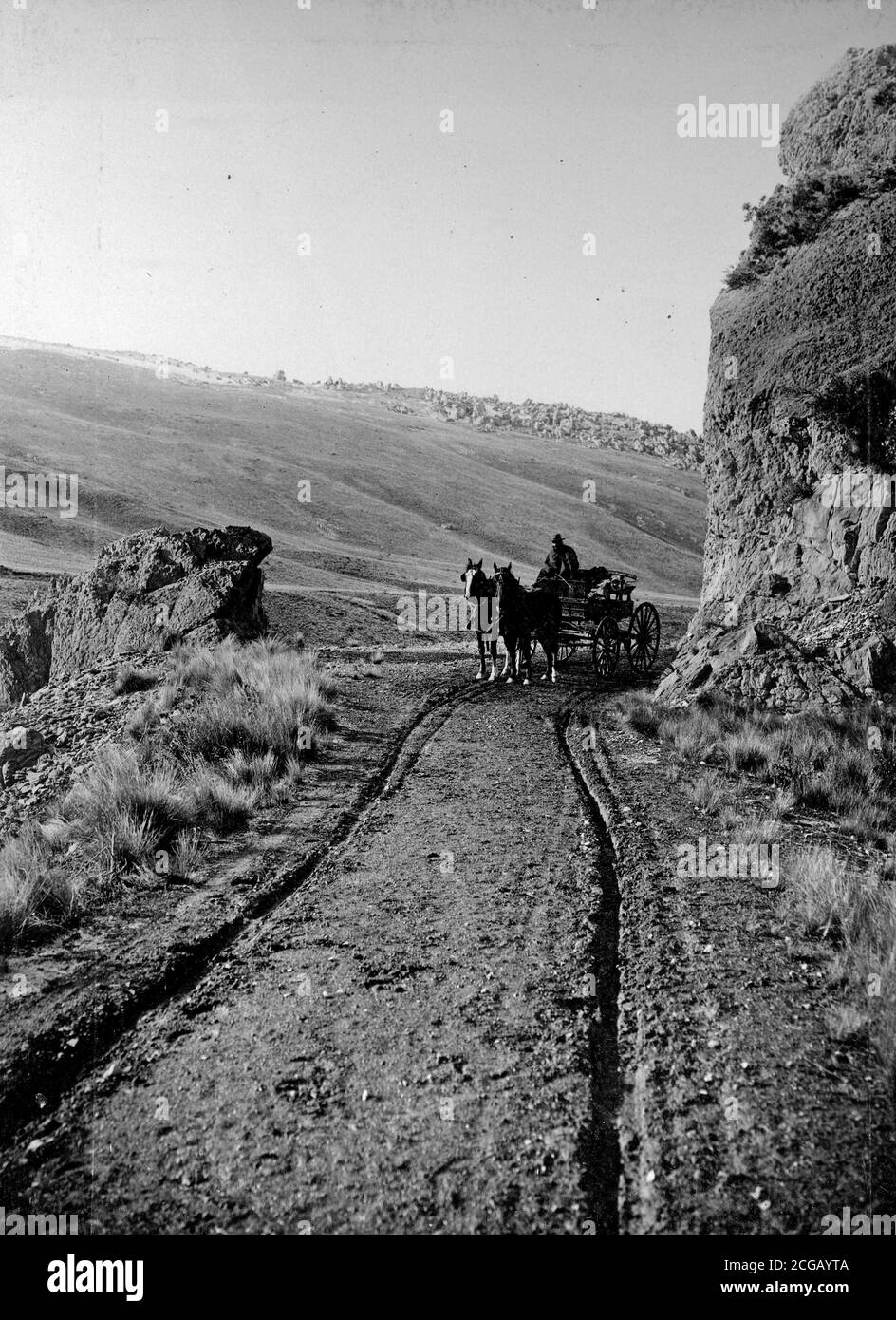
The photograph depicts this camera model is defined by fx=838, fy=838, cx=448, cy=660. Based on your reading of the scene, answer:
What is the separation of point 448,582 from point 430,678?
28.0 m

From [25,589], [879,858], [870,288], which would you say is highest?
[870,288]

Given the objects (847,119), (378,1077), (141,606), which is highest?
(847,119)

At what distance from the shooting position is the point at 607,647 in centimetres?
1775

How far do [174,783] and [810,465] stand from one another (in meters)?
12.3

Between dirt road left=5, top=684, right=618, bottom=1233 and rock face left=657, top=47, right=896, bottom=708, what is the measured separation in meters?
7.97

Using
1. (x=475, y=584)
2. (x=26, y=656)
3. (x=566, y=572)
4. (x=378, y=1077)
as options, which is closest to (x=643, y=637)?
(x=566, y=572)

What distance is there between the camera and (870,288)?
14.8 meters

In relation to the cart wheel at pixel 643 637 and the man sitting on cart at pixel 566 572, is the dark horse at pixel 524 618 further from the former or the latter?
the cart wheel at pixel 643 637

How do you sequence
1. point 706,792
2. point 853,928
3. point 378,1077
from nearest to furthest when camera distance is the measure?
point 378,1077
point 853,928
point 706,792

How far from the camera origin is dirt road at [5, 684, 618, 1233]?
328cm

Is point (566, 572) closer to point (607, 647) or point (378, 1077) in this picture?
point (607, 647)

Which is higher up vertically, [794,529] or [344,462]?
[344,462]


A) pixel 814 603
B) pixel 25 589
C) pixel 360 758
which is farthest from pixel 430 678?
pixel 25 589

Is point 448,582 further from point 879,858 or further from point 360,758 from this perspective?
point 879,858
